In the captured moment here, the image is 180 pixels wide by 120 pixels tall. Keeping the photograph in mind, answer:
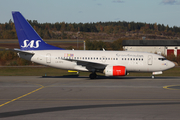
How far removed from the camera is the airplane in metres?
31.5

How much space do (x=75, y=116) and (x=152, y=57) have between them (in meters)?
21.8

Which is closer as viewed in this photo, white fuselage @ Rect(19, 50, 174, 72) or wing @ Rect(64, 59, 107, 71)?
wing @ Rect(64, 59, 107, 71)

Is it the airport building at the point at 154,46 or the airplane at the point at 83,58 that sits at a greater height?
the airport building at the point at 154,46

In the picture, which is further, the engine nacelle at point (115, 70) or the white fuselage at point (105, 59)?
the white fuselage at point (105, 59)

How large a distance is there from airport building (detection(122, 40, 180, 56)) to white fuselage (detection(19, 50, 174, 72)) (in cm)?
3766

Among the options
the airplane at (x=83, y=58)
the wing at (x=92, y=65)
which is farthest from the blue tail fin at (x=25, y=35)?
the wing at (x=92, y=65)

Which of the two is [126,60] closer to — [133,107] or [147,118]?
[133,107]

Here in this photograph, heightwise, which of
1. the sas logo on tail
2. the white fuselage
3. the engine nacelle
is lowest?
the engine nacelle

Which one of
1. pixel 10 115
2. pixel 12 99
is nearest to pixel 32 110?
pixel 10 115

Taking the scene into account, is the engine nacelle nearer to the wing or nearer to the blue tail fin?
the wing

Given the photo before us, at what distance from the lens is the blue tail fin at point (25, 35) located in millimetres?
32500

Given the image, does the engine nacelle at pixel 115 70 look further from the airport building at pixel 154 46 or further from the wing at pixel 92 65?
the airport building at pixel 154 46

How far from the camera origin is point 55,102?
16.1m

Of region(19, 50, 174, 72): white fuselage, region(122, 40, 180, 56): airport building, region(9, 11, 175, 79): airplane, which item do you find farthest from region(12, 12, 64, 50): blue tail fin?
region(122, 40, 180, 56): airport building
